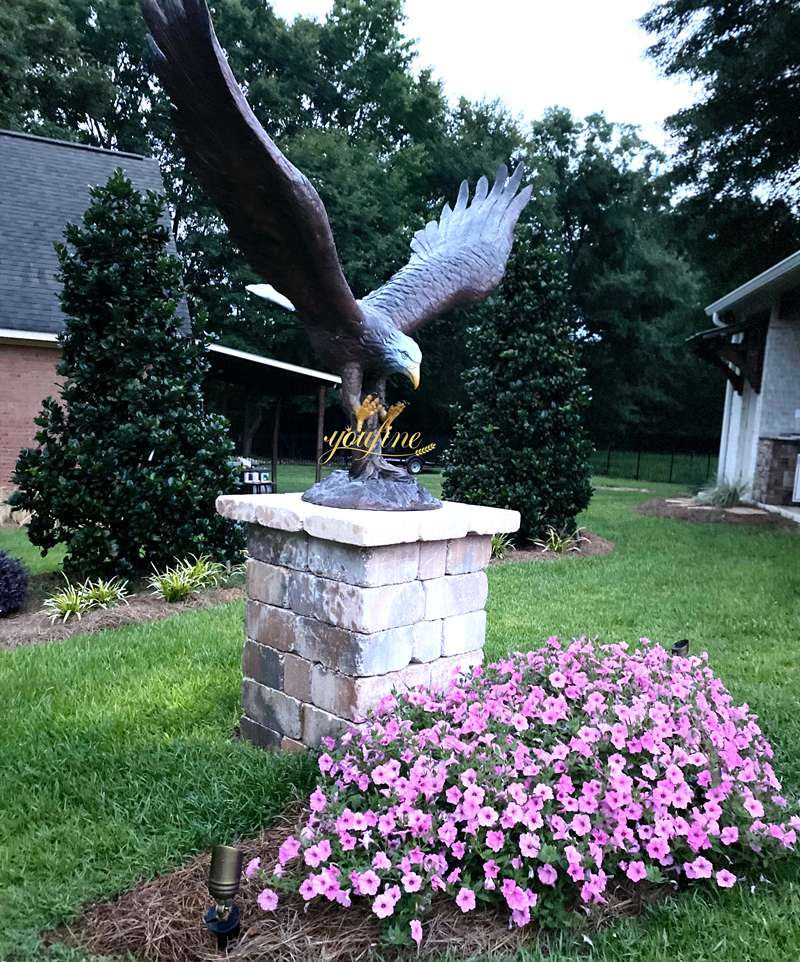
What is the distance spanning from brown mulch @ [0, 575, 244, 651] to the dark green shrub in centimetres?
8

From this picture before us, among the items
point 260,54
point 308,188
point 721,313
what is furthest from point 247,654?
point 260,54

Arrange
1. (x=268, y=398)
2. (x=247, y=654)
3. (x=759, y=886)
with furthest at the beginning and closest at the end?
(x=268, y=398)
(x=247, y=654)
(x=759, y=886)

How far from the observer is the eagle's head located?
3188mm

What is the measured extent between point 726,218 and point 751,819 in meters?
13.6

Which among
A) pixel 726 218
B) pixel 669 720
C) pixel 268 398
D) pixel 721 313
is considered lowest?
pixel 669 720

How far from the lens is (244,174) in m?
2.51

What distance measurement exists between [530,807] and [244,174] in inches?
89.2

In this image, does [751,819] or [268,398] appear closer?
[751,819]

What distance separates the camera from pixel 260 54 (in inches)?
951

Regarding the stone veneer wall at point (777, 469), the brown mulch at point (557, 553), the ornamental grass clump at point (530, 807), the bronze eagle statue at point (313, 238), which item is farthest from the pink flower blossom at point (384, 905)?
the stone veneer wall at point (777, 469)

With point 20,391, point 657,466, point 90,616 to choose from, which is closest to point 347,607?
point 90,616

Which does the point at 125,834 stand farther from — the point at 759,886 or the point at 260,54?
the point at 260,54

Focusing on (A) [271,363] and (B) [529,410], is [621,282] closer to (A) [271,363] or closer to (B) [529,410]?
(A) [271,363]

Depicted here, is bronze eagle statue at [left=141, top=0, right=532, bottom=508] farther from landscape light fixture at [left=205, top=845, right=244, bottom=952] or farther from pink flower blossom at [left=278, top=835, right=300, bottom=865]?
landscape light fixture at [left=205, top=845, right=244, bottom=952]
